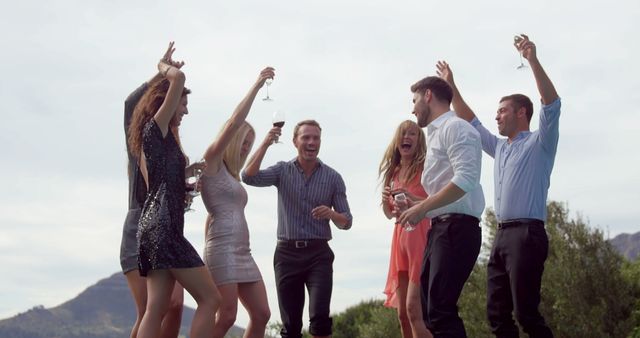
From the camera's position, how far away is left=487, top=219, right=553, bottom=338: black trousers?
718cm

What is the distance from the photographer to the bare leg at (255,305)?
790cm

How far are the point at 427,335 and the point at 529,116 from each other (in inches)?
86.4

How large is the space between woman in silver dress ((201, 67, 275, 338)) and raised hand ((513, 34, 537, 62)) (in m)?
2.45

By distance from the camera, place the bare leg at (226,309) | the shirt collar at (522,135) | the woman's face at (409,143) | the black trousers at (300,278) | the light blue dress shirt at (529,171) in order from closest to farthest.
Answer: the light blue dress shirt at (529,171), the bare leg at (226,309), the shirt collar at (522,135), the black trousers at (300,278), the woman's face at (409,143)

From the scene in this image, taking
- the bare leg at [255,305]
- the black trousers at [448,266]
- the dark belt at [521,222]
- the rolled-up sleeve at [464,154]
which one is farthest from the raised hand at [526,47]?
the bare leg at [255,305]

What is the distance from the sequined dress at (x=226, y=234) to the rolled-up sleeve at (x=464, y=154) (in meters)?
2.28

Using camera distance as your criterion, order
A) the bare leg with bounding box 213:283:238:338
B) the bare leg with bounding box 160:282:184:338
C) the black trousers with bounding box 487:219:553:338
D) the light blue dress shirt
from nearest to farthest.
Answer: the black trousers with bounding box 487:219:553:338 → the bare leg with bounding box 160:282:184:338 → the light blue dress shirt → the bare leg with bounding box 213:283:238:338

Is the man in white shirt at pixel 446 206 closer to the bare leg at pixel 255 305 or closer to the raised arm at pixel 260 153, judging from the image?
the bare leg at pixel 255 305

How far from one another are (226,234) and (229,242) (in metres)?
0.08

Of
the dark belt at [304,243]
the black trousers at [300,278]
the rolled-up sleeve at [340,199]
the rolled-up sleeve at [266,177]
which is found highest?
the rolled-up sleeve at [266,177]

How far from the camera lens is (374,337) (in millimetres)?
31219

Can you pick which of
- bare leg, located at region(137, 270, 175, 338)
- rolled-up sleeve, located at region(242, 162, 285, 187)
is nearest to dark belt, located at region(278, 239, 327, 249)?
Result: rolled-up sleeve, located at region(242, 162, 285, 187)

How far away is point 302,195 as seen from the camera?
8.95 meters

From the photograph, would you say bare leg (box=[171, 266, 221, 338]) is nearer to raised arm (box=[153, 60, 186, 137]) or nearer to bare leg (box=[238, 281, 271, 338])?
raised arm (box=[153, 60, 186, 137])
